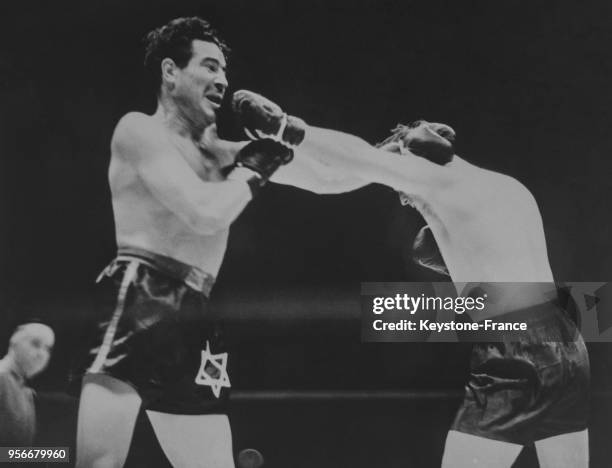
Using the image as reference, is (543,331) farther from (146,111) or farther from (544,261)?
(146,111)

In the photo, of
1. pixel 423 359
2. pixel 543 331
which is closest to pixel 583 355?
pixel 543 331

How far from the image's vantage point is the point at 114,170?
3.01 metres

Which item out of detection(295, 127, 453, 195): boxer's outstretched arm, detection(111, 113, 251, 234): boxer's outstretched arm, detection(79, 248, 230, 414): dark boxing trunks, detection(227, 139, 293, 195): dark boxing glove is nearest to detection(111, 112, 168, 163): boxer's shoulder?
detection(111, 113, 251, 234): boxer's outstretched arm

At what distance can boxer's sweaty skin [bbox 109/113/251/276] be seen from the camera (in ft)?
9.66

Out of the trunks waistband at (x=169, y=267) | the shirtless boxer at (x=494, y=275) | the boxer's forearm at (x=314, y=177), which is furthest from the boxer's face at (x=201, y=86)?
the trunks waistband at (x=169, y=267)

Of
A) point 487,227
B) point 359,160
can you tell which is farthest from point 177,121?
point 487,227

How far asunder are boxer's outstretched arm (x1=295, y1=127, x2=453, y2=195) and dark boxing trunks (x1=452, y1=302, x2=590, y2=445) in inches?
26.5

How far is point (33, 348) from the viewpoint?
2.96 meters

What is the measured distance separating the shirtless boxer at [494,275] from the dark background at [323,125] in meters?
0.06

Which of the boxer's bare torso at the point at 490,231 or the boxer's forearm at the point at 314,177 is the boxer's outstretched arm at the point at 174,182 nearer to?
the boxer's forearm at the point at 314,177

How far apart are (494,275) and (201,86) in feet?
4.84

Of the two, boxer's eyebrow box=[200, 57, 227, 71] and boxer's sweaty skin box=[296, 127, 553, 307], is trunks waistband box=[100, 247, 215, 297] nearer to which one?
boxer's sweaty skin box=[296, 127, 553, 307]

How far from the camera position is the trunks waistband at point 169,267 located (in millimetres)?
2918

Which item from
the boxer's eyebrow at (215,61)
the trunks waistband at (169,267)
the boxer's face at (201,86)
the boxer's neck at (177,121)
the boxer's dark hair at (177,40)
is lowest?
the trunks waistband at (169,267)
